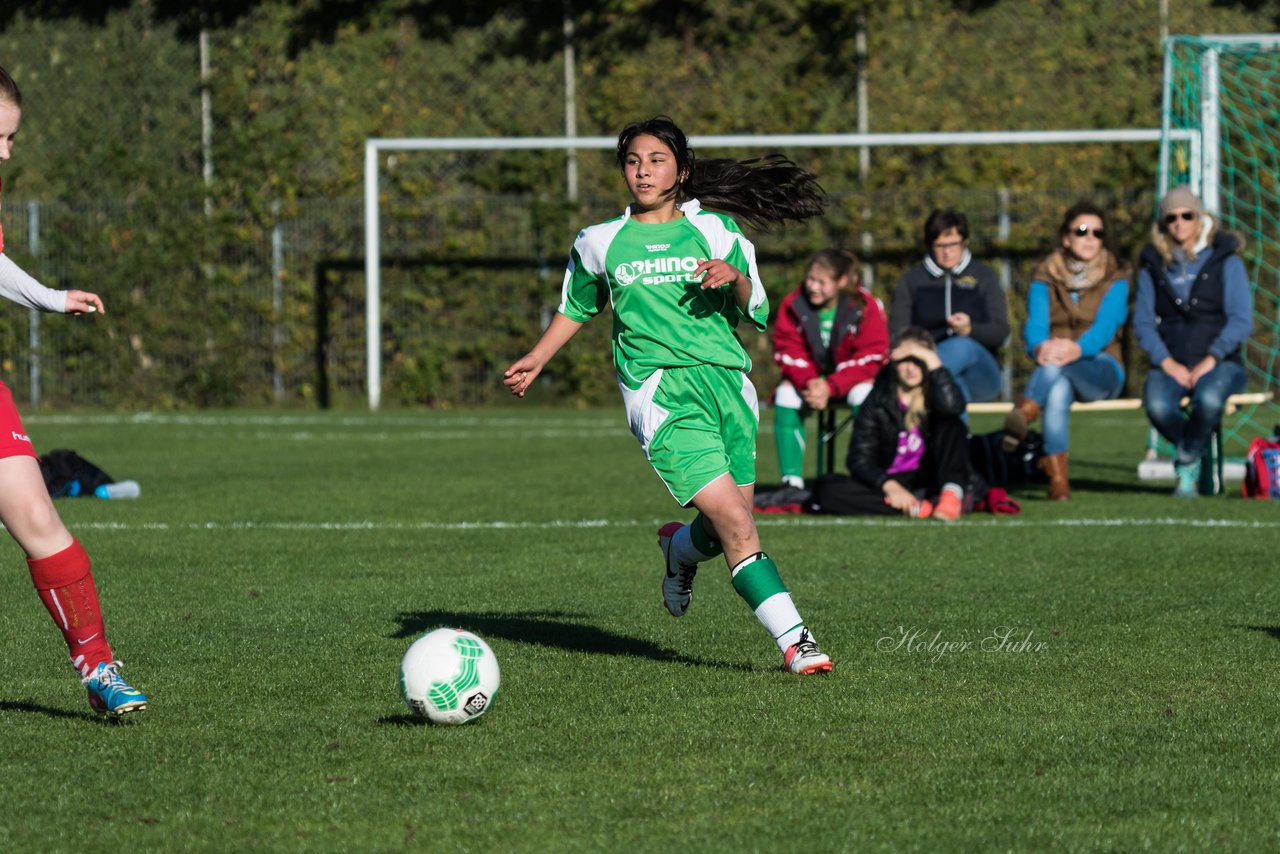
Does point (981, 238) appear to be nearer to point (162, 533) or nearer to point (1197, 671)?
point (162, 533)

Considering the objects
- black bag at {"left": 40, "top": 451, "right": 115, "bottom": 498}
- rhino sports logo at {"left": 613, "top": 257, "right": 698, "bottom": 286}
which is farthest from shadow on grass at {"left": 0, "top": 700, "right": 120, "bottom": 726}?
black bag at {"left": 40, "top": 451, "right": 115, "bottom": 498}

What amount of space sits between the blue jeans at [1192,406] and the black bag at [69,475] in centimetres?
628

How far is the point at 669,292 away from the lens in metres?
5.61

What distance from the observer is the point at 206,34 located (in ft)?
68.2

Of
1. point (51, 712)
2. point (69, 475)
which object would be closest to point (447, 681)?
point (51, 712)

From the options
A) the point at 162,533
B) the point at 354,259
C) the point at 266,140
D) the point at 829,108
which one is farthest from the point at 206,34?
the point at 162,533

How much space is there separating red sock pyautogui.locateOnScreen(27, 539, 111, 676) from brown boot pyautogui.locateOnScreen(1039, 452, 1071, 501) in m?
6.93

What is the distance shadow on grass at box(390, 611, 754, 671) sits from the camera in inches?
227

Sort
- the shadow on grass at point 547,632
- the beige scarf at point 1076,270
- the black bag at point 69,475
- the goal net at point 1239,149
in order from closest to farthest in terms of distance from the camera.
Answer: the shadow on grass at point 547,632
the black bag at point 69,475
the beige scarf at point 1076,270
the goal net at point 1239,149

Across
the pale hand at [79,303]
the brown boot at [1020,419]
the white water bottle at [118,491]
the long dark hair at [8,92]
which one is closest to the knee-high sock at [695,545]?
the pale hand at [79,303]

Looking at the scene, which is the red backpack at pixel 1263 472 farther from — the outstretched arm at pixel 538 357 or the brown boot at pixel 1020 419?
the outstretched arm at pixel 538 357

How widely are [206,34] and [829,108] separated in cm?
724

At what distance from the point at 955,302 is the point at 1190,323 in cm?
138

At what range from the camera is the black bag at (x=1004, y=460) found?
35.4 feet
